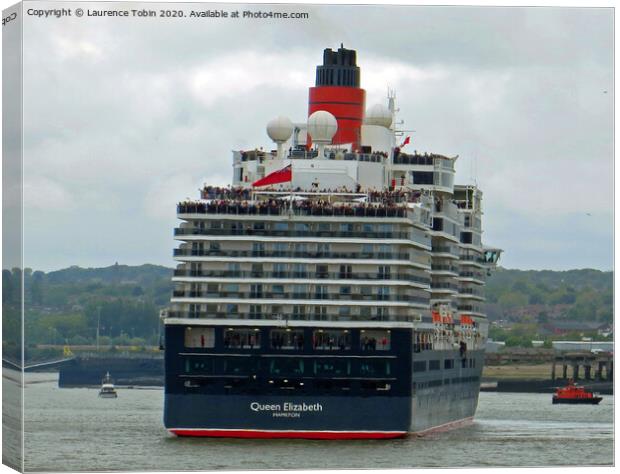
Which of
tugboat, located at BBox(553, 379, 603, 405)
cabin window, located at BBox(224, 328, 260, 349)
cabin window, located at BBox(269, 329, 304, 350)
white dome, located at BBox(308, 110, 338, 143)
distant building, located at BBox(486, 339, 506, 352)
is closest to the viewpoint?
cabin window, located at BBox(269, 329, 304, 350)

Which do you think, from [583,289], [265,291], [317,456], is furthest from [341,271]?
[583,289]

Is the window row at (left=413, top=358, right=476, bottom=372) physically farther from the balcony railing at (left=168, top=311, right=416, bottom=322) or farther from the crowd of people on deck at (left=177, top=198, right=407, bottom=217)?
the crowd of people on deck at (left=177, top=198, right=407, bottom=217)

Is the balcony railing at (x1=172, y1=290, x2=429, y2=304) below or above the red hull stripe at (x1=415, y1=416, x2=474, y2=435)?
above

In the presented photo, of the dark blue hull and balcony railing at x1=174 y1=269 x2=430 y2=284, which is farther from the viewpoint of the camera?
balcony railing at x1=174 y1=269 x2=430 y2=284

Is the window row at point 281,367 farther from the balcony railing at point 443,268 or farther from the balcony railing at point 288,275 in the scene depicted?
the balcony railing at point 443,268

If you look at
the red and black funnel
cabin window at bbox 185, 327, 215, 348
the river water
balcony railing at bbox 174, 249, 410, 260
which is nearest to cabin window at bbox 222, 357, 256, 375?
cabin window at bbox 185, 327, 215, 348

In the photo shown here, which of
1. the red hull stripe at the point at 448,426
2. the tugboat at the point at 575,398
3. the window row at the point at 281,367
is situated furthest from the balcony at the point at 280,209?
the tugboat at the point at 575,398
